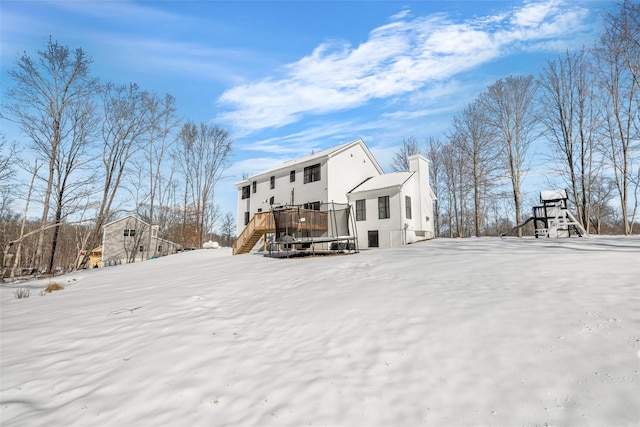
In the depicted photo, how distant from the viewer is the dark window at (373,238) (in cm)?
2128

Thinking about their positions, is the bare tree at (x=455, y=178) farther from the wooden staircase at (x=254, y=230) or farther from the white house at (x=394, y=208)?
the wooden staircase at (x=254, y=230)

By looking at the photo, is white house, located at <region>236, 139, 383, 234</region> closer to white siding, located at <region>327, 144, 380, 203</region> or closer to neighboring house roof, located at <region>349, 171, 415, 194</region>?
white siding, located at <region>327, 144, 380, 203</region>

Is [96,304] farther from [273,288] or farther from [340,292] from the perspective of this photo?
[340,292]

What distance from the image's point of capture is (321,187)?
22031 millimetres

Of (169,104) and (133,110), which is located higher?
(169,104)

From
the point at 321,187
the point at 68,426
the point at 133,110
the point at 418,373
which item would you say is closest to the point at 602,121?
the point at 321,187

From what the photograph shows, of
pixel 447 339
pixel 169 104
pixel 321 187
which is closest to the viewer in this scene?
pixel 447 339

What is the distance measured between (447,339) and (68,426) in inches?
172

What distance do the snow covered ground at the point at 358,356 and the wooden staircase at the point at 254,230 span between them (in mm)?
11604

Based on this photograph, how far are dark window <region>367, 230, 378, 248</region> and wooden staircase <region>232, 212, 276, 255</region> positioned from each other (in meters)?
7.31

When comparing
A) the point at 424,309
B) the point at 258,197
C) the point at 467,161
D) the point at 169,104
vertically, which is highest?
the point at 169,104

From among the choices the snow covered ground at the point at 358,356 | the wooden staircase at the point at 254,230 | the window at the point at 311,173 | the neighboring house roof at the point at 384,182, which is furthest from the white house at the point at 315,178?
the snow covered ground at the point at 358,356

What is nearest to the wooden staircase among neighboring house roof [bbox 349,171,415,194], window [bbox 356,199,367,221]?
window [bbox 356,199,367,221]

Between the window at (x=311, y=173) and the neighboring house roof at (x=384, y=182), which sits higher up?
the window at (x=311, y=173)
